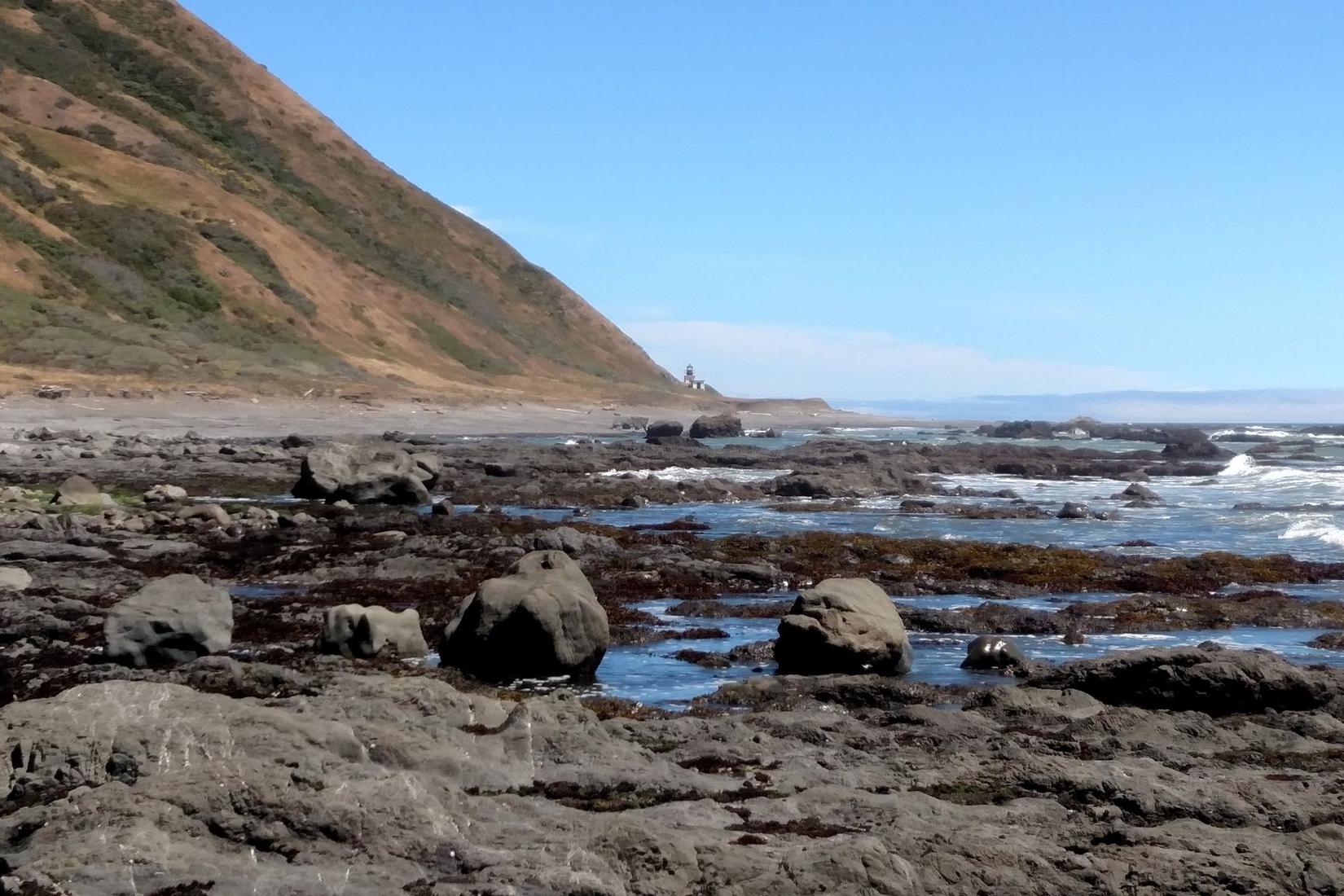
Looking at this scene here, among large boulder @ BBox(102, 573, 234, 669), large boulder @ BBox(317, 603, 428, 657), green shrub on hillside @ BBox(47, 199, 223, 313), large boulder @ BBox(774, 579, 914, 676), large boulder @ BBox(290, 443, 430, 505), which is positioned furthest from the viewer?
green shrub on hillside @ BBox(47, 199, 223, 313)

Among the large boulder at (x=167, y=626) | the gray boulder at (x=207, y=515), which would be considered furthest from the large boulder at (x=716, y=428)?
the large boulder at (x=167, y=626)

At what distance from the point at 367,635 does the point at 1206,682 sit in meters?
8.93

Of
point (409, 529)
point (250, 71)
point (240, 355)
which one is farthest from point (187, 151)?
point (409, 529)

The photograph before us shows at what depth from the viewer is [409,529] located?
85.2 feet

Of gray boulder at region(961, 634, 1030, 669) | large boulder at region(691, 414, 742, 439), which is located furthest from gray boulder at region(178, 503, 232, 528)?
large boulder at region(691, 414, 742, 439)

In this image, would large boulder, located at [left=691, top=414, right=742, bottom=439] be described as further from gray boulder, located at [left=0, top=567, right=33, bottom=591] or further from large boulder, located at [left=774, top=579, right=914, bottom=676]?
large boulder, located at [left=774, top=579, right=914, bottom=676]

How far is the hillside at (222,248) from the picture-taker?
6806cm

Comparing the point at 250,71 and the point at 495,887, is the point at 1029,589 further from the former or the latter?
the point at 250,71

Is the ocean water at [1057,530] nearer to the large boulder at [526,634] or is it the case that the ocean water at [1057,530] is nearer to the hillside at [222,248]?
the large boulder at [526,634]

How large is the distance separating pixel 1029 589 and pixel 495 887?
1667cm

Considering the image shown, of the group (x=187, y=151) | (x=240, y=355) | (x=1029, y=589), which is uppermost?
(x=187, y=151)

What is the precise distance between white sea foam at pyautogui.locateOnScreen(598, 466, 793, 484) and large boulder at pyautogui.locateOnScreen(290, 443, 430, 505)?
10.3m

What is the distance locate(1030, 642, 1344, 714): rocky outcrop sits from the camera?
39.9ft

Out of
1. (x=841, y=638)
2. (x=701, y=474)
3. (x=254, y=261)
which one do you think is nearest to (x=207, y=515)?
(x=841, y=638)
